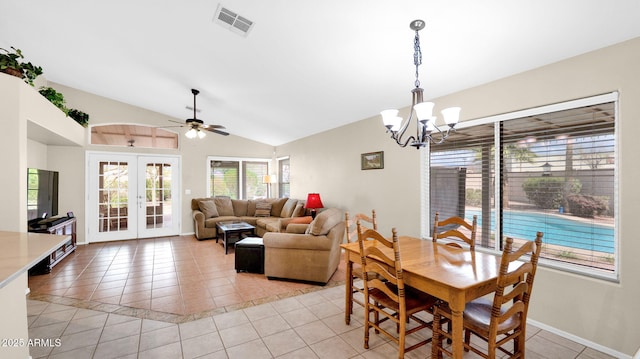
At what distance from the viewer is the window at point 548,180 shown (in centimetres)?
229

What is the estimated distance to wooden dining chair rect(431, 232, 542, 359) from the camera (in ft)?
5.24

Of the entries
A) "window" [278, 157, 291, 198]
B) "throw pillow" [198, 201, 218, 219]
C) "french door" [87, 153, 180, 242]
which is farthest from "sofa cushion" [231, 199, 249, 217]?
"french door" [87, 153, 180, 242]

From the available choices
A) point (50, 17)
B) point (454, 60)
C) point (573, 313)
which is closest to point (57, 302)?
point (50, 17)

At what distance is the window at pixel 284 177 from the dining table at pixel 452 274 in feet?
16.4

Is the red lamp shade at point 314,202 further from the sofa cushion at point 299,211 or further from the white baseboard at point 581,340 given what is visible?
the white baseboard at point 581,340

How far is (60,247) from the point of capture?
3.79 metres

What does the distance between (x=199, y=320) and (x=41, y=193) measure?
373 centimetres

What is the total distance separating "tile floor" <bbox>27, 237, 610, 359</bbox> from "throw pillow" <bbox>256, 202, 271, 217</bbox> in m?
2.71

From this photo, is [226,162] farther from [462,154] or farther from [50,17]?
[462,154]

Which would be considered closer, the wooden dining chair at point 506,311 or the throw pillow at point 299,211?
the wooden dining chair at point 506,311

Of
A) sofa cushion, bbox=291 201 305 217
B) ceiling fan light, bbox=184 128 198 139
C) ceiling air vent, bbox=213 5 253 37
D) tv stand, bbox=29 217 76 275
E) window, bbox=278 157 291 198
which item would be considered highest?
ceiling air vent, bbox=213 5 253 37

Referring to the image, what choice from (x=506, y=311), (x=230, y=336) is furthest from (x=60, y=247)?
(x=506, y=311)

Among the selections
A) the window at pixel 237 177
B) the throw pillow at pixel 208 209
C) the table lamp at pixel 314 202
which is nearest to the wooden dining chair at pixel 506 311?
the table lamp at pixel 314 202

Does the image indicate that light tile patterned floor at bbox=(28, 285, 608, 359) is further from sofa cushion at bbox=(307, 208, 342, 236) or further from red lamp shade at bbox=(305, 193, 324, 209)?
red lamp shade at bbox=(305, 193, 324, 209)
